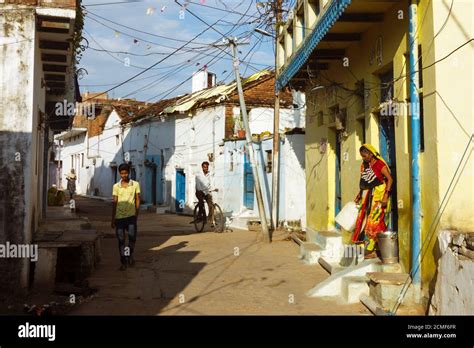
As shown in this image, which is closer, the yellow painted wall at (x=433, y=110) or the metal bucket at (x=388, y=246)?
the yellow painted wall at (x=433, y=110)

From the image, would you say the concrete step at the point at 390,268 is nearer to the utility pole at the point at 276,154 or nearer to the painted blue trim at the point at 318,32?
the painted blue trim at the point at 318,32

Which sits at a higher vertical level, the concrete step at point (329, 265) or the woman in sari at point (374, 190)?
the woman in sari at point (374, 190)

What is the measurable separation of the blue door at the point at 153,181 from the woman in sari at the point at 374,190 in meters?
20.3

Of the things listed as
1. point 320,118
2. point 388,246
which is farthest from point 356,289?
point 320,118

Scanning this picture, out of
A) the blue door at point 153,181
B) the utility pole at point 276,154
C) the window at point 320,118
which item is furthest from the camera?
the blue door at point 153,181

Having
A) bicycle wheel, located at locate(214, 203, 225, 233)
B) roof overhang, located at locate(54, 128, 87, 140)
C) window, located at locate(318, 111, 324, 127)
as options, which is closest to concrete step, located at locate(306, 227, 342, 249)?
window, located at locate(318, 111, 324, 127)

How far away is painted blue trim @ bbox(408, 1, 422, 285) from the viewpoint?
5.57 m

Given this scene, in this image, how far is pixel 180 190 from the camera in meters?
24.5

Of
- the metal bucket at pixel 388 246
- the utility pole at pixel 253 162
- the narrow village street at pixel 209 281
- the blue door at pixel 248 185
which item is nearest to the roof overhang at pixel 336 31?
the utility pole at pixel 253 162

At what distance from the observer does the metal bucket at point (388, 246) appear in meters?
6.29

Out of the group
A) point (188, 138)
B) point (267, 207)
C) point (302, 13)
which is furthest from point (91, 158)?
point (302, 13)

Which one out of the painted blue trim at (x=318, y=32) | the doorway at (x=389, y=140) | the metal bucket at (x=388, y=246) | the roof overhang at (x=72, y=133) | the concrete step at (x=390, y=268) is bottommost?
the concrete step at (x=390, y=268)

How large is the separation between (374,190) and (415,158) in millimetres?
1296

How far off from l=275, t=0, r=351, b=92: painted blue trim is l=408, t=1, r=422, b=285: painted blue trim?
1.08 metres
